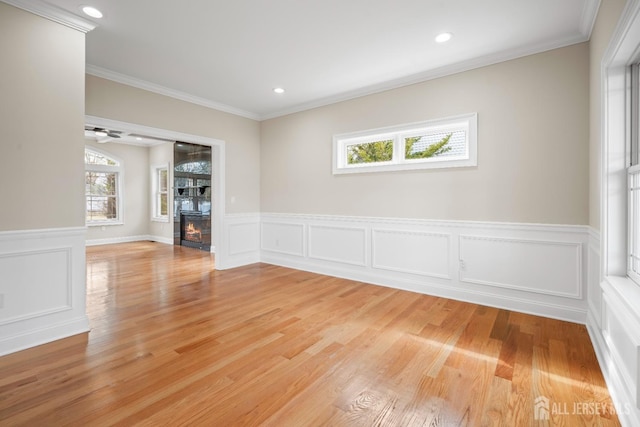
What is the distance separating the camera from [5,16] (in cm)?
234

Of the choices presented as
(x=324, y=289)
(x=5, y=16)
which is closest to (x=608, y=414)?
(x=324, y=289)

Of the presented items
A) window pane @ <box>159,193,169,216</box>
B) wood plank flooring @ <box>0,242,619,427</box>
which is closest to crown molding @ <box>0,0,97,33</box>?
wood plank flooring @ <box>0,242,619,427</box>

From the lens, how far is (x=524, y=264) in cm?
317

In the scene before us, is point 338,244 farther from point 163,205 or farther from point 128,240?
point 128,240

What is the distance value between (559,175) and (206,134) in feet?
15.2

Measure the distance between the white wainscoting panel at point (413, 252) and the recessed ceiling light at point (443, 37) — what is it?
208 cm

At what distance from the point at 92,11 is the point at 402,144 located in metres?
3.46

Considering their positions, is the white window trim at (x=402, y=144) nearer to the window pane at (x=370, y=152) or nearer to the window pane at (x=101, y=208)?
the window pane at (x=370, y=152)

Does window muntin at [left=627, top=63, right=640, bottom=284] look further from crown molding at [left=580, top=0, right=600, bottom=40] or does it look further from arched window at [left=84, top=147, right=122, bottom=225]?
arched window at [left=84, top=147, right=122, bottom=225]

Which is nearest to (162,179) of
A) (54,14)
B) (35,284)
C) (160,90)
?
(160,90)

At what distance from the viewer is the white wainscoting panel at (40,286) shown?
2.37m

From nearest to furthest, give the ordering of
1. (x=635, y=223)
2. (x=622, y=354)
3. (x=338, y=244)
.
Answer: (x=622, y=354)
(x=635, y=223)
(x=338, y=244)

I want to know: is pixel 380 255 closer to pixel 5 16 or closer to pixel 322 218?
pixel 322 218

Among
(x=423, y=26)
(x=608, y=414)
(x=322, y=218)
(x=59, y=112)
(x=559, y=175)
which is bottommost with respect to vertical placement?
(x=608, y=414)
